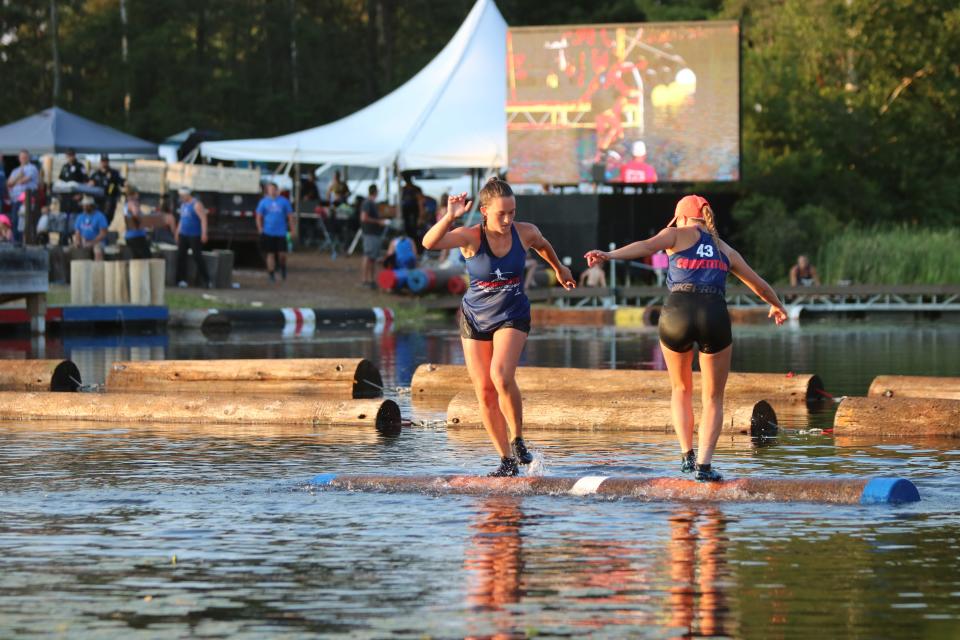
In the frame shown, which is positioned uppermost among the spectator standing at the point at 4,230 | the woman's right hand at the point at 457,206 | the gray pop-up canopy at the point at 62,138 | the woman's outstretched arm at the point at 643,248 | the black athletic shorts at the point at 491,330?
the gray pop-up canopy at the point at 62,138

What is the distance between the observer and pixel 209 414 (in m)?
17.1

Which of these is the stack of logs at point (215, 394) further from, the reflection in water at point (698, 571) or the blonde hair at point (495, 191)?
the reflection in water at point (698, 571)

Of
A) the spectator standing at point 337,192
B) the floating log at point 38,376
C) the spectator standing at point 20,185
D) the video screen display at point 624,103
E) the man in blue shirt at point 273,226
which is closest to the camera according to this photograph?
the floating log at point 38,376

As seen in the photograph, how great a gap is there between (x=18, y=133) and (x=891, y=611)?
3858 centimetres

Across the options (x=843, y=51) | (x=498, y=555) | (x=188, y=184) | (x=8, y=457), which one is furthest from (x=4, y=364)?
(x=843, y=51)

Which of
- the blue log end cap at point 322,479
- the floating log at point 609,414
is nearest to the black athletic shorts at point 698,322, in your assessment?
the blue log end cap at point 322,479

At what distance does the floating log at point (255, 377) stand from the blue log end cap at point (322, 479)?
19.9ft

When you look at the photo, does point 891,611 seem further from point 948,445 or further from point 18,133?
point 18,133

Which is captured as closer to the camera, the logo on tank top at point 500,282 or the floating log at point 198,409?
the logo on tank top at point 500,282

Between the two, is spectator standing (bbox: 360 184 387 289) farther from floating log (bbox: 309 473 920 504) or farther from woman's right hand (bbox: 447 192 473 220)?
woman's right hand (bbox: 447 192 473 220)

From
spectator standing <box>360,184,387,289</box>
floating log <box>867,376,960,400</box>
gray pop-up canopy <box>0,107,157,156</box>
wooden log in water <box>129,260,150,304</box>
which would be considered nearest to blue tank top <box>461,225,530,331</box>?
floating log <box>867,376,960,400</box>

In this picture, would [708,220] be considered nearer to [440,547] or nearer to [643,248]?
[643,248]

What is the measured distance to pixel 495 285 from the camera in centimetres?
1248

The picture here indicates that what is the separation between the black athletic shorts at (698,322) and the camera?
1204 cm
